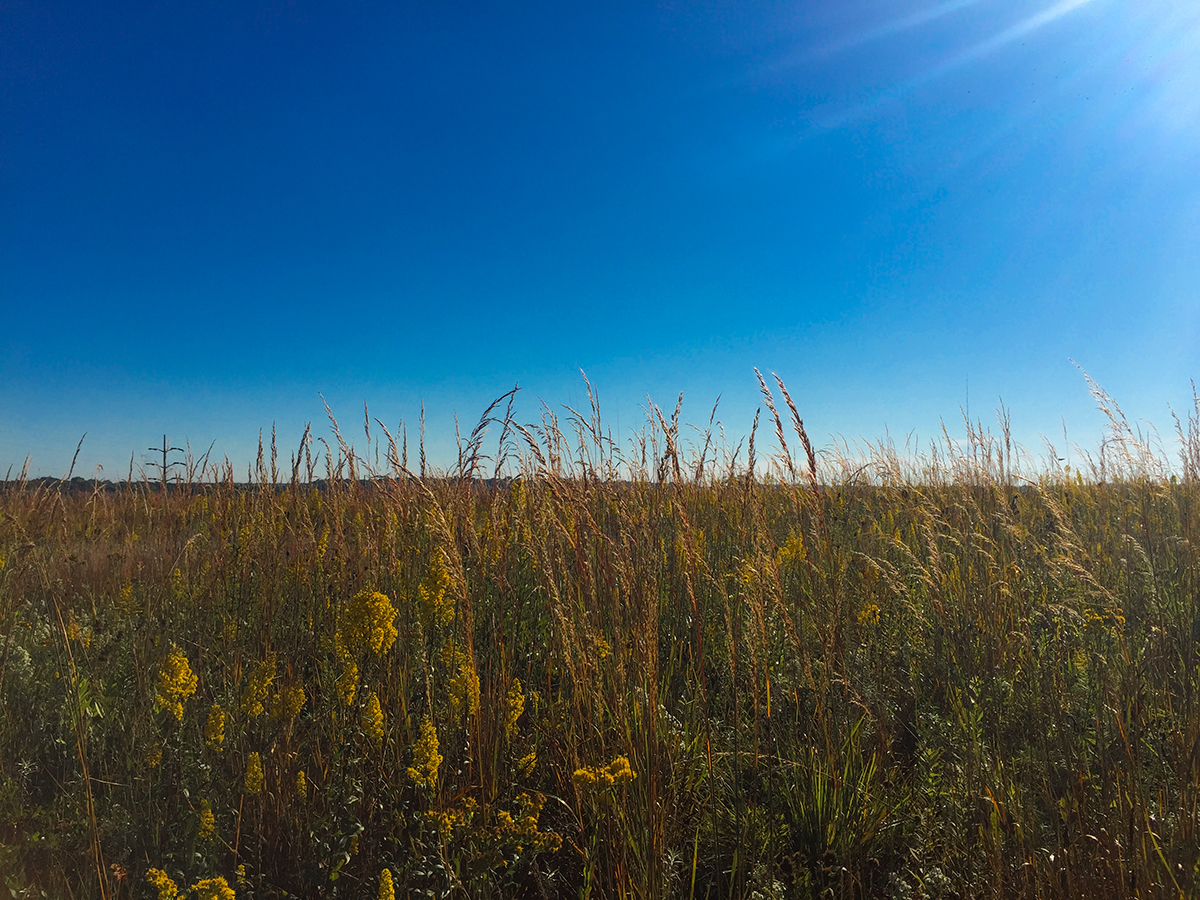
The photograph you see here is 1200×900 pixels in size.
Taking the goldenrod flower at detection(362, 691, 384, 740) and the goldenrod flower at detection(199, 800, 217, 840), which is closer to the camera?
the goldenrod flower at detection(199, 800, 217, 840)

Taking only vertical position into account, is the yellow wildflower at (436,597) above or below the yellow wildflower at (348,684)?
above

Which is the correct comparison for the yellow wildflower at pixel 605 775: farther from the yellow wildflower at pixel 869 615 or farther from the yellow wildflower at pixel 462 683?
the yellow wildflower at pixel 869 615

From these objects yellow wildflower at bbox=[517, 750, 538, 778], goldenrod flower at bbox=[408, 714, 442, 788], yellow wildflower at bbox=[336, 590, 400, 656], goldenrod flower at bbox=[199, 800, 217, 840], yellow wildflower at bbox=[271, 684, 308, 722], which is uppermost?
yellow wildflower at bbox=[336, 590, 400, 656]

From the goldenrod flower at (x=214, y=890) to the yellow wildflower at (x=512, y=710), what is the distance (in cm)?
72

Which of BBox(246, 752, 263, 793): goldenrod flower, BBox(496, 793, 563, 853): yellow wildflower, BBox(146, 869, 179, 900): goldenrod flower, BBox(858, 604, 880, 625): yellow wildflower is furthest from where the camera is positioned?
BBox(858, 604, 880, 625): yellow wildflower

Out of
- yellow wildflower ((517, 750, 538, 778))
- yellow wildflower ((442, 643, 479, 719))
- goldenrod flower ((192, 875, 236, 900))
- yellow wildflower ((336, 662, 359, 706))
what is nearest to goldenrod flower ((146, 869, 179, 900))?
goldenrod flower ((192, 875, 236, 900))

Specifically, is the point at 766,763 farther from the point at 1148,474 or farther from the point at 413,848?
the point at 1148,474

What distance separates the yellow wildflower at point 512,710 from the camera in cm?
167

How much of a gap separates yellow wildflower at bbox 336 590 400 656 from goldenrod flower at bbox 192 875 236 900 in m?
0.54

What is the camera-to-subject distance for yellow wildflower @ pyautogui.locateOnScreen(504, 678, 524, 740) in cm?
167

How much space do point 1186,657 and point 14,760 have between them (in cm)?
472

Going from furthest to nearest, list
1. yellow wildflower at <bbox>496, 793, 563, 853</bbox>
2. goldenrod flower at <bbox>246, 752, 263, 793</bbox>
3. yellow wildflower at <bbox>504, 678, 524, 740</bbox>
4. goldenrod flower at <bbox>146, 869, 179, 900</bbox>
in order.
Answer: yellow wildflower at <bbox>504, 678, 524, 740</bbox>
goldenrod flower at <bbox>246, 752, 263, 793</bbox>
yellow wildflower at <bbox>496, 793, 563, 853</bbox>
goldenrod flower at <bbox>146, 869, 179, 900</bbox>

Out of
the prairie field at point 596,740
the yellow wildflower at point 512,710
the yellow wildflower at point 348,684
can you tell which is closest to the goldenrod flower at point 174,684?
the prairie field at point 596,740

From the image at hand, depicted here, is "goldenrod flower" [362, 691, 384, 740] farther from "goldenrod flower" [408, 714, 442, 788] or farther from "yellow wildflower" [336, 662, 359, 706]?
"goldenrod flower" [408, 714, 442, 788]
